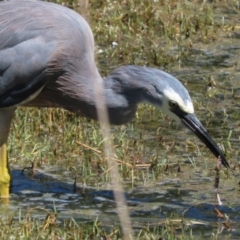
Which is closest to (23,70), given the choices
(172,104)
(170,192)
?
(172,104)

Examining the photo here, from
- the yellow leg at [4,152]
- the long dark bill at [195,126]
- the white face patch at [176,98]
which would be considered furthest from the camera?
the yellow leg at [4,152]

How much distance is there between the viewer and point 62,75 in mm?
6797

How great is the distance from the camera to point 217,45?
10.0 metres

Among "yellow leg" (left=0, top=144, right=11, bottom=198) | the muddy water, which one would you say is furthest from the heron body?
the muddy water

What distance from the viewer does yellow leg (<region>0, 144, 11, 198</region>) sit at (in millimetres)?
7008

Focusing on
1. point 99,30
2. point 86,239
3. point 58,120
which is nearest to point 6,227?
point 86,239

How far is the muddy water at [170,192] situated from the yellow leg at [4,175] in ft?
0.24

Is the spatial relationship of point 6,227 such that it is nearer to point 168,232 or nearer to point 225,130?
point 168,232

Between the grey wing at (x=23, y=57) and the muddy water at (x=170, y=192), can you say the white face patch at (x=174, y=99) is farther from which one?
the grey wing at (x=23, y=57)

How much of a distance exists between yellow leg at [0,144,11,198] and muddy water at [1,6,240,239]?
0.07 metres

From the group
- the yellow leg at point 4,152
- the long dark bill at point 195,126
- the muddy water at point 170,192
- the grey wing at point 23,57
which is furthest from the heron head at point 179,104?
the yellow leg at point 4,152

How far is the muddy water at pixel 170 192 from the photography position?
6512 mm

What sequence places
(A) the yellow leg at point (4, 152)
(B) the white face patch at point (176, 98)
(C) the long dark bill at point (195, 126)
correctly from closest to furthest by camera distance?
(B) the white face patch at point (176, 98) < (C) the long dark bill at point (195, 126) < (A) the yellow leg at point (4, 152)

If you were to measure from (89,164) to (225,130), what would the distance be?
1384 millimetres
